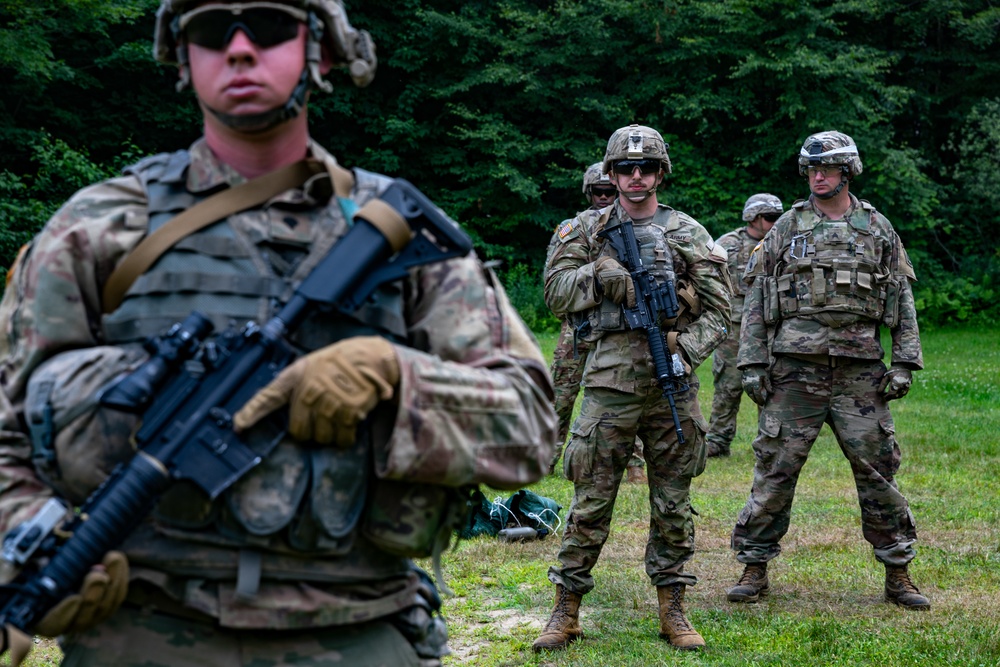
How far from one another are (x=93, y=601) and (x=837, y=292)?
5.65 m

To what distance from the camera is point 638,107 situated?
27.9 m

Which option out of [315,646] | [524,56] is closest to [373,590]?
[315,646]

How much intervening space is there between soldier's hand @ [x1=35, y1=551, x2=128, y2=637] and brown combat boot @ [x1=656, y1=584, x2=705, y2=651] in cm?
439

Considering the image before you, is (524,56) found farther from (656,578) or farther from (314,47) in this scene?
(314,47)

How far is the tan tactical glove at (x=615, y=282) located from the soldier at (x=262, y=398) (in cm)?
377

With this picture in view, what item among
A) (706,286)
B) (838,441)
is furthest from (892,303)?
(706,286)

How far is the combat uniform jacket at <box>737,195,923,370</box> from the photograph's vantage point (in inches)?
274

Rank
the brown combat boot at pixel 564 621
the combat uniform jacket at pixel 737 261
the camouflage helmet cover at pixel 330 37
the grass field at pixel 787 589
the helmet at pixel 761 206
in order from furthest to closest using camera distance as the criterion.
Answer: the helmet at pixel 761 206 < the combat uniform jacket at pixel 737 261 < the brown combat boot at pixel 564 621 < the grass field at pixel 787 589 < the camouflage helmet cover at pixel 330 37

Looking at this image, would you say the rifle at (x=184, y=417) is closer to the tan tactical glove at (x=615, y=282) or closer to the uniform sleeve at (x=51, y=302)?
the uniform sleeve at (x=51, y=302)

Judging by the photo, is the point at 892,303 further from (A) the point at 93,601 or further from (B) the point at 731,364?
(A) the point at 93,601

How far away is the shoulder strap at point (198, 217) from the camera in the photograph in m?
2.34

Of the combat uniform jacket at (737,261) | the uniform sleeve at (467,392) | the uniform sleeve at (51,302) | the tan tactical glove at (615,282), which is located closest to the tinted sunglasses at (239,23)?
the uniform sleeve at (51,302)

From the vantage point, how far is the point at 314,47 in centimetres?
247

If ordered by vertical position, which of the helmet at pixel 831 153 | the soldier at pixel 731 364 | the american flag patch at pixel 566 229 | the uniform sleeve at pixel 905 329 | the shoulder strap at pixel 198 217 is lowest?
the soldier at pixel 731 364
